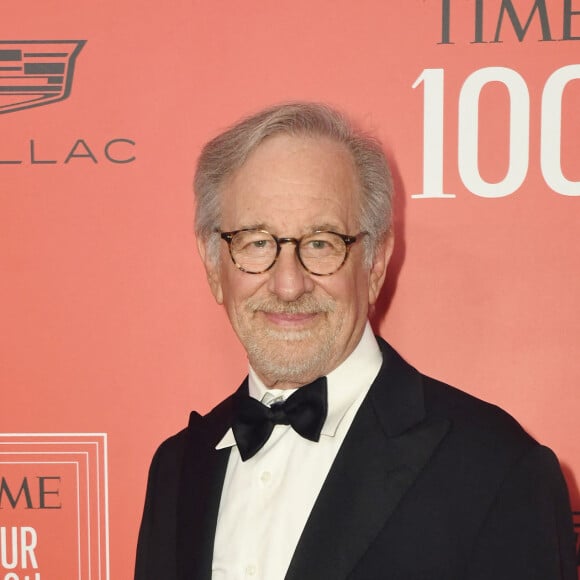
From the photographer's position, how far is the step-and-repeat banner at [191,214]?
1.79 meters

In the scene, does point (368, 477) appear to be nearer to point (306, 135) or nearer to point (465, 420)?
point (465, 420)

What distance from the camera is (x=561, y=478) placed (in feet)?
4.57

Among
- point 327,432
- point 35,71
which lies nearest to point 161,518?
point 327,432

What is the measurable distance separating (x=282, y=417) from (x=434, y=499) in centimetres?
31

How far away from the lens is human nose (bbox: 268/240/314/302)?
1463 mm

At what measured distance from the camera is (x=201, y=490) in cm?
161

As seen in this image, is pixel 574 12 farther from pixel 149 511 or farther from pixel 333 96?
pixel 149 511

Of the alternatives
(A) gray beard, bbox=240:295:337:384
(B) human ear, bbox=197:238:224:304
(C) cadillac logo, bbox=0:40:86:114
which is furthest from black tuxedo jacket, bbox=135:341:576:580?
(C) cadillac logo, bbox=0:40:86:114

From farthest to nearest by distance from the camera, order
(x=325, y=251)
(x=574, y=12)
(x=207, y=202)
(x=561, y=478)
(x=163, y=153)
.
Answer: (x=163, y=153) < (x=574, y=12) < (x=207, y=202) < (x=325, y=251) < (x=561, y=478)

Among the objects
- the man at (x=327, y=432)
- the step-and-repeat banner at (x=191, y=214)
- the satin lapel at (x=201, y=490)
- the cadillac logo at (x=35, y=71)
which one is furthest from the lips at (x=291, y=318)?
the cadillac logo at (x=35, y=71)

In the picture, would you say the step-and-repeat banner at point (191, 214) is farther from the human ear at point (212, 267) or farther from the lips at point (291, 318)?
the lips at point (291, 318)

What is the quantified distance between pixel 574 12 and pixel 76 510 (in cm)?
155

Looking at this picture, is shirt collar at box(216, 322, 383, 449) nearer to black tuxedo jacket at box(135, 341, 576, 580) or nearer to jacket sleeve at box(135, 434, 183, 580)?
black tuxedo jacket at box(135, 341, 576, 580)

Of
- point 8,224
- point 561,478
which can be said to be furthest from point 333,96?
point 561,478
